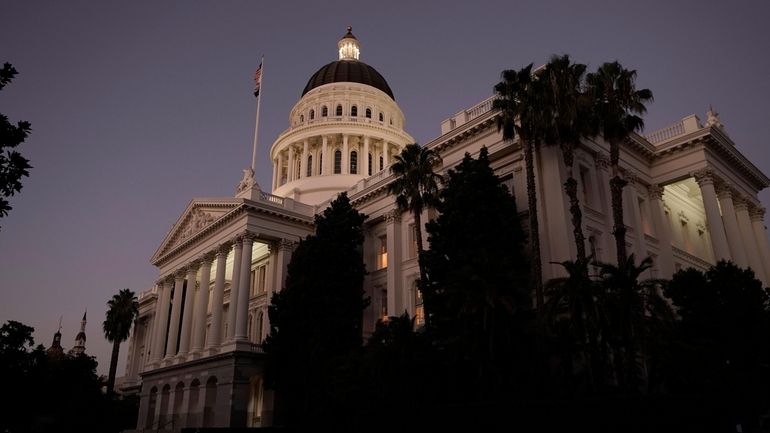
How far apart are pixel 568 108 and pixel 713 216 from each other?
12.7 m

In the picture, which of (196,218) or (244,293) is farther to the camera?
(196,218)

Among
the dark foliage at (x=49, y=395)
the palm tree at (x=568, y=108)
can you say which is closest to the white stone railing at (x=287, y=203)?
the dark foliage at (x=49, y=395)

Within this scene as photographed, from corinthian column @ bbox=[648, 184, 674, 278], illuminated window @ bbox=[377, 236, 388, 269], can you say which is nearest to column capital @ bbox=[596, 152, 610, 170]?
corinthian column @ bbox=[648, 184, 674, 278]

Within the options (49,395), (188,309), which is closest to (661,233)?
(188,309)

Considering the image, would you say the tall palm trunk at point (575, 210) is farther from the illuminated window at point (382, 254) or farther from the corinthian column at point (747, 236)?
the illuminated window at point (382, 254)

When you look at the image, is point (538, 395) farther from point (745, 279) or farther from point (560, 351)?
point (745, 279)

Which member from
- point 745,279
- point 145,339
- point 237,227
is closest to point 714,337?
point 745,279

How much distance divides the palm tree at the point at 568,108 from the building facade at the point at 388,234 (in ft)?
9.45

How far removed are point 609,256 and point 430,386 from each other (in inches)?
518

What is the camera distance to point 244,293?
41094mm

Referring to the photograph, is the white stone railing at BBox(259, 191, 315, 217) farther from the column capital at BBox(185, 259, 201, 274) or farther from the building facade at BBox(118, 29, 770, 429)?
the column capital at BBox(185, 259, 201, 274)

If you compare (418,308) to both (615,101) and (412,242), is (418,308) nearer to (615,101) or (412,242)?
(412,242)

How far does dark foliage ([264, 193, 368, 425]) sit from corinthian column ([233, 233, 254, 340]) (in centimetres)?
366

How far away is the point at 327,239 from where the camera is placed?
121 ft
